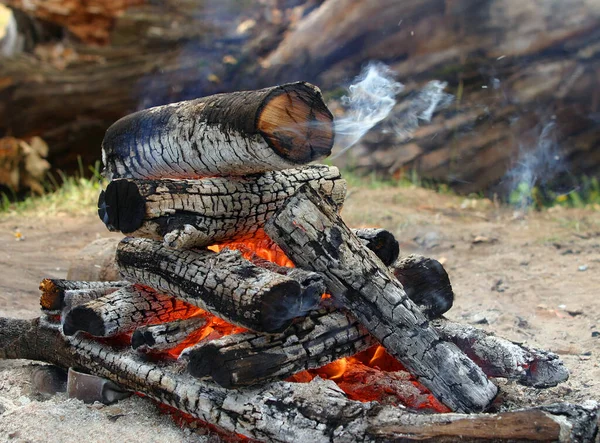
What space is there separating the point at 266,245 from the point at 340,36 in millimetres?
5817

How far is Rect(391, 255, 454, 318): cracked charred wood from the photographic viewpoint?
280 centimetres

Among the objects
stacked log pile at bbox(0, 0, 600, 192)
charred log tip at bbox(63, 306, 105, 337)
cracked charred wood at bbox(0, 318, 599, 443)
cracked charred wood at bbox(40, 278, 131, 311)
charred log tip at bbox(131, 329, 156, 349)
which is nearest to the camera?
cracked charred wood at bbox(0, 318, 599, 443)

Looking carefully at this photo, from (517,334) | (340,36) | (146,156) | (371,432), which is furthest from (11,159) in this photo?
(371,432)

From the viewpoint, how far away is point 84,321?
261 centimetres

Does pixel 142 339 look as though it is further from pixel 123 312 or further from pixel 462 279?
pixel 462 279

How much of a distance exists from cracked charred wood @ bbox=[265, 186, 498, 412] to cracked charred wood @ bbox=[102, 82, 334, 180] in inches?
8.1

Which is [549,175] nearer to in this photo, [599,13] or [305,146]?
[599,13]

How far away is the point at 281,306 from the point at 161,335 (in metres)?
0.55

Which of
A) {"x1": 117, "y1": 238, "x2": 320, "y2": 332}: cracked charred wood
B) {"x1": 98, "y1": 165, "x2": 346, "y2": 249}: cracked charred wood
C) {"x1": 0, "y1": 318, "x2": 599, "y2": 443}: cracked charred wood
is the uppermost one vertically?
{"x1": 98, "y1": 165, "x2": 346, "y2": 249}: cracked charred wood

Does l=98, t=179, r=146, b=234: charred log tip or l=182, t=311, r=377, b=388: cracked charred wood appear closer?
l=182, t=311, r=377, b=388: cracked charred wood

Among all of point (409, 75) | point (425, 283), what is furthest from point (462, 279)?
point (409, 75)

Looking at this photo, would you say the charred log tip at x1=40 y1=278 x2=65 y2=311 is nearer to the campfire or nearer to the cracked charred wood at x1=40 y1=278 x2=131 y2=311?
the cracked charred wood at x1=40 y1=278 x2=131 y2=311

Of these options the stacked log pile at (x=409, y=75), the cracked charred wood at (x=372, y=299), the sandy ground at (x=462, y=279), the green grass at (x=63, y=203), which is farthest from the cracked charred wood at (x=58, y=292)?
the stacked log pile at (x=409, y=75)

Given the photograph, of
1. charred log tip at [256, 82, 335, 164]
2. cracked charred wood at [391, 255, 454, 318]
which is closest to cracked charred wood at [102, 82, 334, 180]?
charred log tip at [256, 82, 335, 164]
